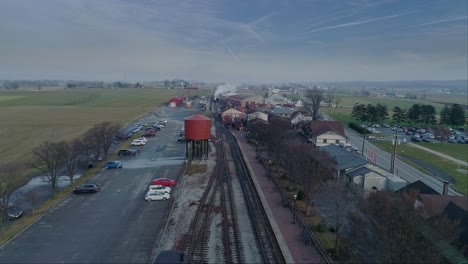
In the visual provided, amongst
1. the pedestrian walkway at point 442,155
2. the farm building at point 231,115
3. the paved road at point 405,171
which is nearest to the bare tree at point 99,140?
the farm building at point 231,115

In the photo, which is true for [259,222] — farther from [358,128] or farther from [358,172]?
[358,128]

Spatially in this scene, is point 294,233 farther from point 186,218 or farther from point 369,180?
point 369,180

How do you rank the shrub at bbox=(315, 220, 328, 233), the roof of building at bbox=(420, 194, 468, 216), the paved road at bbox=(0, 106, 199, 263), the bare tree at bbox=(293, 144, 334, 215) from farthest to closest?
the bare tree at bbox=(293, 144, 334, 215), the shrub at bbox=(315, 220, 328, 233), the roof of building at bbox=(420, 194, 468, 216), the paved road at bbox=(0, 106, 199, 263)

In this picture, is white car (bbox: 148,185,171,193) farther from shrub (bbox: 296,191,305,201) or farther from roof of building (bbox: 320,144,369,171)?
roof of building (bbox: 320,144,369,171)

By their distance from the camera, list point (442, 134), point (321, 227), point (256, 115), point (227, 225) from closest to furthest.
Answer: point (321, 227), point (227, 225), point (442, 134), point (256, 115)

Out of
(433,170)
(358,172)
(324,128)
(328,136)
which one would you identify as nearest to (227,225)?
(358,172)

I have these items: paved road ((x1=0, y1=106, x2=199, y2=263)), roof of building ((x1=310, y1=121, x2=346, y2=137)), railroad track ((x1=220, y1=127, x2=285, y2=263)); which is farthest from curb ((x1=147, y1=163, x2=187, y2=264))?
roof of building ((x1=310, y1=121, x2=346, y2=137))
